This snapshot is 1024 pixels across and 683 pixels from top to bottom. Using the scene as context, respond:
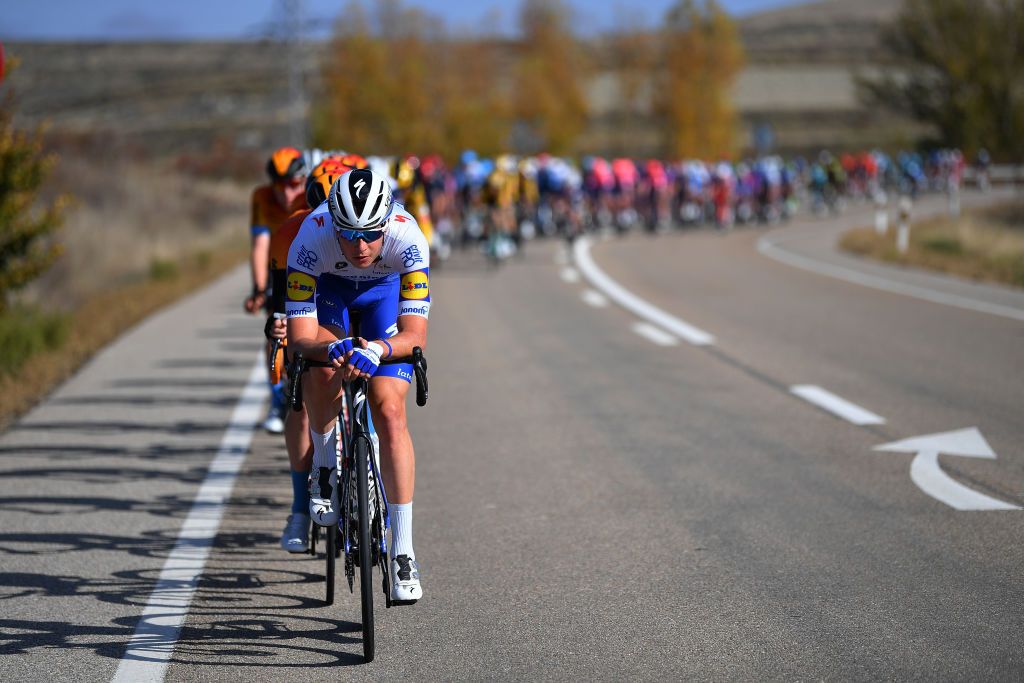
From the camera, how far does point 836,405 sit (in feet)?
33.4

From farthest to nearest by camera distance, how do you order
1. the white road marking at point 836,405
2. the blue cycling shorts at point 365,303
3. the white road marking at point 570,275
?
the white road marking at point 570,275
the white road marking at point 836,405
the blue cycling shorts at point 365,303

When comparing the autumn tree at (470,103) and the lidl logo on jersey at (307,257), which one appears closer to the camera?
the lidl logo on jersey at (307,257)

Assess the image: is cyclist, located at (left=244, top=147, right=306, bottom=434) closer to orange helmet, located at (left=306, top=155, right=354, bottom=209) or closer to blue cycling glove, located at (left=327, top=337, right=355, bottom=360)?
orange helmet, located at (left=306, top=155, right=354, bottom=209)

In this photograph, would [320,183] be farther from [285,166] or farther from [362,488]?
[362,488]

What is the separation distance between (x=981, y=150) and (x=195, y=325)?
32.1m

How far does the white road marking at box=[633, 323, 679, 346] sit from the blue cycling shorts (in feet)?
28.3

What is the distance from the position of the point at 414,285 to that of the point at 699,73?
Answer: 74.9 metres

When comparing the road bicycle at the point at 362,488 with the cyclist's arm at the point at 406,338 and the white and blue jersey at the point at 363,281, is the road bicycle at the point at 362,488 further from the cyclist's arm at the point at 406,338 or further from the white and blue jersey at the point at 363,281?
the white and blue jersey at the point at 363,281

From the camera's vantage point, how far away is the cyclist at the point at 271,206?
26.4 feet

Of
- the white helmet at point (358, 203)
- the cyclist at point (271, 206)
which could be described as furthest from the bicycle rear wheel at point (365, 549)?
the cyclist at point (271, 206)

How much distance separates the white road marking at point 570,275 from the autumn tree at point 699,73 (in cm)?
5553

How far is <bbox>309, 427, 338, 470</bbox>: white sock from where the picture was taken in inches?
232

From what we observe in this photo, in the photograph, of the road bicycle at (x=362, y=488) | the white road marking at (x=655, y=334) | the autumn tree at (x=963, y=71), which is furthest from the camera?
the autumn tree at (x=963, y=71)

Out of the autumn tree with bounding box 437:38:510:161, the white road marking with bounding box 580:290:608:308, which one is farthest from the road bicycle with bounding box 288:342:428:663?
the autumn tree with bounding box 437:38:510:161
